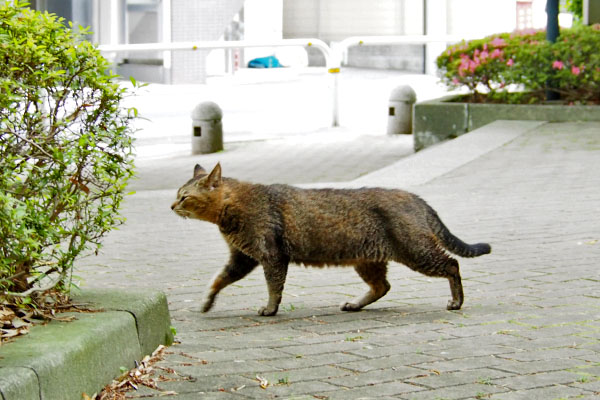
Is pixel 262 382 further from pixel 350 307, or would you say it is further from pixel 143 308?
pixel 350 307

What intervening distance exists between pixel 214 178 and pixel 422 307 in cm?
145

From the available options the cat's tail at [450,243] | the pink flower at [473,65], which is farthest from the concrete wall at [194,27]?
the cat's tail at [450,243]

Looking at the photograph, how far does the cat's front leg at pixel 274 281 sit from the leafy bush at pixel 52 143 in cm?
124

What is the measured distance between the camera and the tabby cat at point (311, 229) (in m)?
5.52

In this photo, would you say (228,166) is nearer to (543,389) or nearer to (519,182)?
(519,182)

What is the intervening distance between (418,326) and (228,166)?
8.64 metres

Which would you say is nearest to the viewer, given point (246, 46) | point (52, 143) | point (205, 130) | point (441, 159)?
point (52, 143)

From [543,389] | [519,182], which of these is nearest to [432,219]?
[543,389]

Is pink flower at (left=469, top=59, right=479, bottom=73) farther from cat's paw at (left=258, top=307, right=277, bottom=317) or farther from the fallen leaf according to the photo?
the fallen leaf

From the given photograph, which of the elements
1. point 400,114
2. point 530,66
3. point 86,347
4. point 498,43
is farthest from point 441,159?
point 86,347

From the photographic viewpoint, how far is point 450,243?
5.77 meters

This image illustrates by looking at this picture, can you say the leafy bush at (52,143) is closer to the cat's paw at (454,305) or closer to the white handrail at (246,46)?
the cat's paw at (454,305)

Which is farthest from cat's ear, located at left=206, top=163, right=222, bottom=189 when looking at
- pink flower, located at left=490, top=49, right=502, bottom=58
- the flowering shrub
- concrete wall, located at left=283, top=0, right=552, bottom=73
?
concrete wall, located at left=283, top=0, right=552, bottom=73

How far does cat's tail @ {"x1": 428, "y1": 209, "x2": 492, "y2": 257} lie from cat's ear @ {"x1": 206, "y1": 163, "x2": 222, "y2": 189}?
4.13 feet
